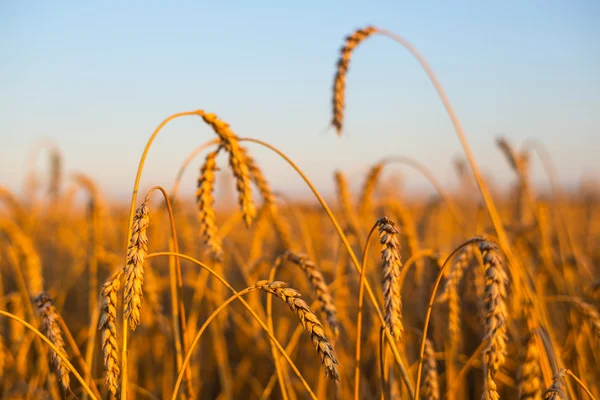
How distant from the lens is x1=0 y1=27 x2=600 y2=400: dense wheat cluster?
41.7 inches

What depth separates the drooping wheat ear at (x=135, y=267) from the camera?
93 centimetres

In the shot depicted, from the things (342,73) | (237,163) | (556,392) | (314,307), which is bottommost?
(314,307)

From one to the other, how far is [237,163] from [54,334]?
0.67 m

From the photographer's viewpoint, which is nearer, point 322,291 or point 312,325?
point 312,325

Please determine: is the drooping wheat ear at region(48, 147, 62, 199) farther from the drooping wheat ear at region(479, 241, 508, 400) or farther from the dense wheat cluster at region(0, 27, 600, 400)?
the drooping wheat ear at region(479, 241, 508, 400)

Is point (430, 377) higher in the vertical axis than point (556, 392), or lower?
lower

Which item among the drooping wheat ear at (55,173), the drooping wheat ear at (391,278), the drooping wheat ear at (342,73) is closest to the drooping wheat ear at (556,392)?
the drooping wheat ear at (391,278)

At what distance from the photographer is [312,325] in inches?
40.0

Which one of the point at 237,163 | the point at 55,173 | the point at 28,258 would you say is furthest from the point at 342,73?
the point at 55,173

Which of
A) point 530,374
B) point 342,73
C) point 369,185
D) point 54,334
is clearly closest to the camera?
point 54,334

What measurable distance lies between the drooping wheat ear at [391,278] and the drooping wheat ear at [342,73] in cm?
65

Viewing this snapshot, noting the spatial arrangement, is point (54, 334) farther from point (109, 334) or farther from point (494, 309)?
point (494, 309)

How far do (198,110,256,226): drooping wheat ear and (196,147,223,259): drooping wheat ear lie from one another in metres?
0.09

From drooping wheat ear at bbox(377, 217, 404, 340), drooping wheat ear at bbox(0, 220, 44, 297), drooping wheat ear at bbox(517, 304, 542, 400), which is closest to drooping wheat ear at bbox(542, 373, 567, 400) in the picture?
drooping wheat ear at bbox(517, 304, 542, 400)
